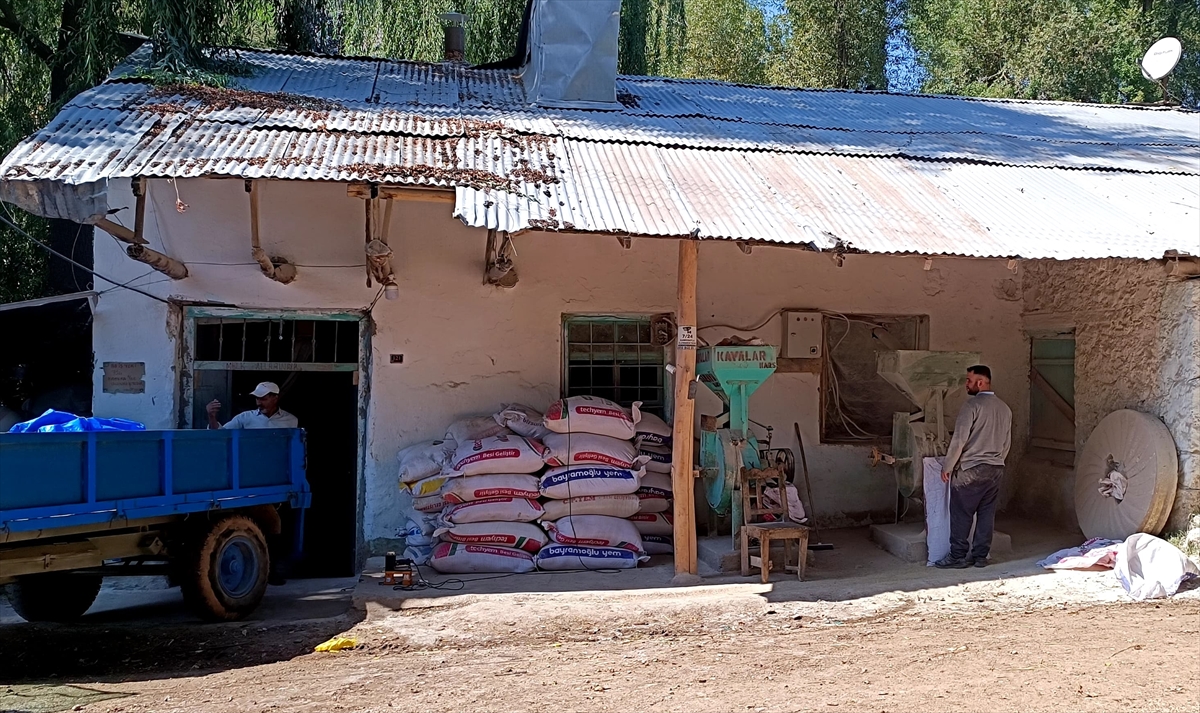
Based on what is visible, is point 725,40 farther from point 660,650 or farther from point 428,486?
point 660,650

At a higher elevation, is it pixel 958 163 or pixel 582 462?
pixel 958 163

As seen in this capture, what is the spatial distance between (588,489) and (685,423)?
1.18 metres

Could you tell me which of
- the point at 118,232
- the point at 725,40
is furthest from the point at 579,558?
the point at 725,40

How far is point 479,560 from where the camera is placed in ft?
24.5

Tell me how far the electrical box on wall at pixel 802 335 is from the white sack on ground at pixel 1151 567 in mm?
3116

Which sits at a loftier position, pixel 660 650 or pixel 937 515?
pixel 937 515

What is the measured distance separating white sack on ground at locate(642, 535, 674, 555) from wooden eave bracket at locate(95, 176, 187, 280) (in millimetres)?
4418

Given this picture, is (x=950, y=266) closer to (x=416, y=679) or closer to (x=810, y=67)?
(x=416, y=679)

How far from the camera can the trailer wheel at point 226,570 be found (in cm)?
609

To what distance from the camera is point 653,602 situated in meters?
6.38

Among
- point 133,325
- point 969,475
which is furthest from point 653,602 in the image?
point 133,325

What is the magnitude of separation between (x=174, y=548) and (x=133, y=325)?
248 centimetres

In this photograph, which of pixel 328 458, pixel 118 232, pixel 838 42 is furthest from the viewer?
pixel 838 42

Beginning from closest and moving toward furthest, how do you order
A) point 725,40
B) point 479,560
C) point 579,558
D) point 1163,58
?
1. point 479,560
2. point 579,558
3. point 1163,58
4. point 725,40
